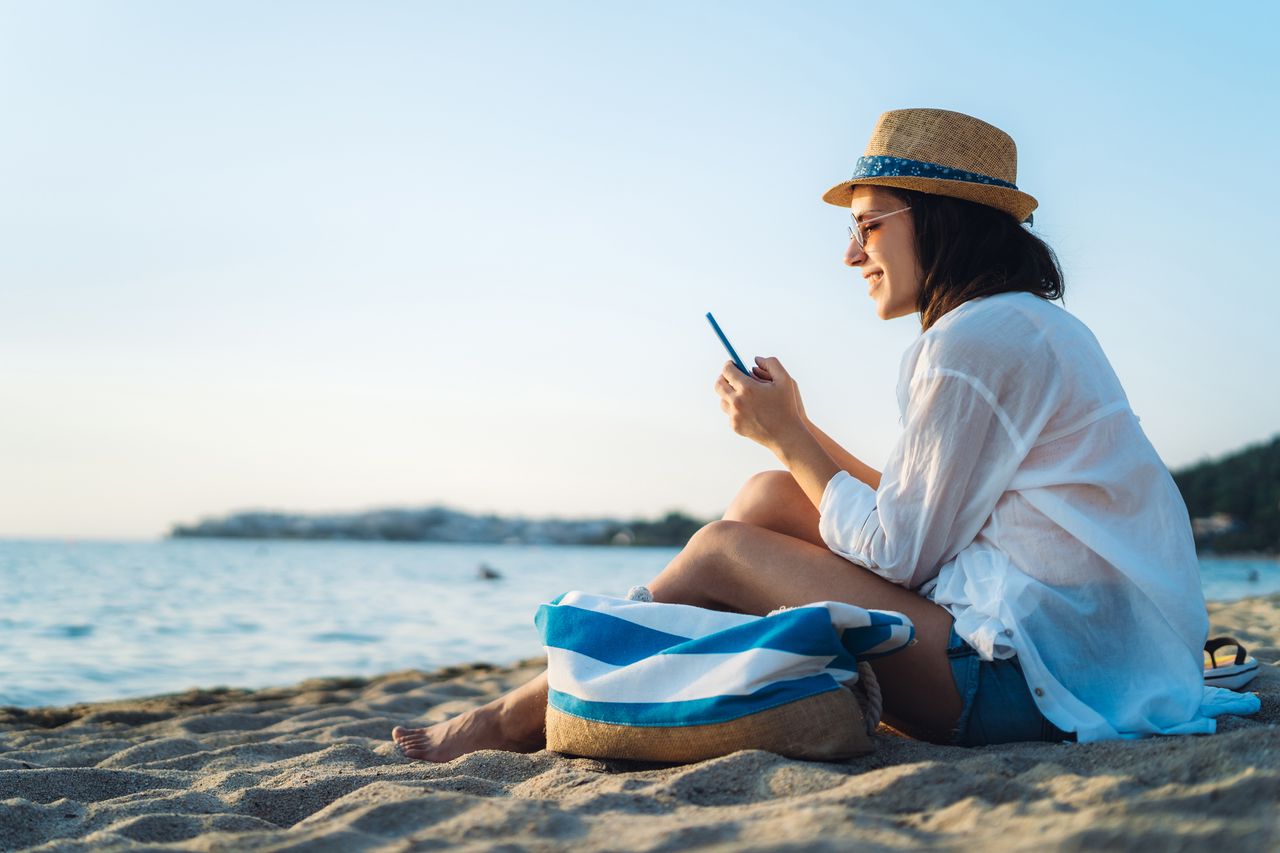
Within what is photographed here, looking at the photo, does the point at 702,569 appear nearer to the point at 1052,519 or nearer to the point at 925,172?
the point at 1052,519

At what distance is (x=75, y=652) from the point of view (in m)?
7.62

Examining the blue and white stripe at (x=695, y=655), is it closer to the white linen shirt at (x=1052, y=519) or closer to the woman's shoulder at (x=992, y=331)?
the white linen shirt at (x=1052, y=519)

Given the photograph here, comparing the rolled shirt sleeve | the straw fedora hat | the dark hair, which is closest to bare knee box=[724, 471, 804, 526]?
the rolled shirt sleeve

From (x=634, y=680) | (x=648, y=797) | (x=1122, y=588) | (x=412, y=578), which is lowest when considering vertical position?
(x=412, y=578)

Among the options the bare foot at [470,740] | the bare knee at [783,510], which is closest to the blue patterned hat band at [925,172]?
the bare knee at [783,510]

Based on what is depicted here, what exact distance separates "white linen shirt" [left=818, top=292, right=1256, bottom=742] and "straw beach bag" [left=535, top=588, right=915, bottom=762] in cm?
23

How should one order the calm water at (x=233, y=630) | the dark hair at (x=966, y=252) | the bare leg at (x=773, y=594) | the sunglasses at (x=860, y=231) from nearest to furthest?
1. the bare leg at (x=773, y=594)
2. the dark hair at (x=966, y=252)
3. the sunglasses at (x=860, y=231)
4. the calm water at (x=233, y=630)

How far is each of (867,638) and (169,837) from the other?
1.31m

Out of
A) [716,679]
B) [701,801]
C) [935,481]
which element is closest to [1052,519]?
[935,481]

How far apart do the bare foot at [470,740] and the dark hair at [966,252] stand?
1434 millimetres

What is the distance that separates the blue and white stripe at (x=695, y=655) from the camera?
195 cm

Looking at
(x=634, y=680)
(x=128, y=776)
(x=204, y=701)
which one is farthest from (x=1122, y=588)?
(x=204, y=701)

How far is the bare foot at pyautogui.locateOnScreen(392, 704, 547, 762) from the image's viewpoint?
102 inches

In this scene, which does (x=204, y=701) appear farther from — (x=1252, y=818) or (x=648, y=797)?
(x=1252, y=818)
